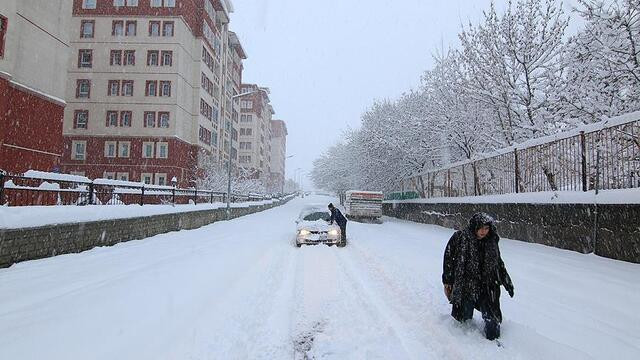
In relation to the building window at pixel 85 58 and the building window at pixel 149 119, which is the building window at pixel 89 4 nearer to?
the building window at pixel 85 58

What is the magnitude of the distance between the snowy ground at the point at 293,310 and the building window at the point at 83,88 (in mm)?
36559

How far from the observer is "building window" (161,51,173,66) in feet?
133

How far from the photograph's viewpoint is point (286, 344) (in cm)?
473

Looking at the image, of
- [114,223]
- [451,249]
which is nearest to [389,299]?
[451,249]

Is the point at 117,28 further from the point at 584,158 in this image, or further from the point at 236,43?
the point at 584,158

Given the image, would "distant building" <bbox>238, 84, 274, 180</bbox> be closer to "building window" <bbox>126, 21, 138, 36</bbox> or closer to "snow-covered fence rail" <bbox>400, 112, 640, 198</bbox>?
"building window" <bbox>126, 21, 138, 36</bbox>

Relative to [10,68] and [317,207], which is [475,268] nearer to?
[317,207]

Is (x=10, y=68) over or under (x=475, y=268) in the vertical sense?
over

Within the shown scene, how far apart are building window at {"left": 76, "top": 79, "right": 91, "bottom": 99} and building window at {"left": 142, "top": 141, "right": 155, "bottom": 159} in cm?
752

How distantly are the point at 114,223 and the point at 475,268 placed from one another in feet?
33.7

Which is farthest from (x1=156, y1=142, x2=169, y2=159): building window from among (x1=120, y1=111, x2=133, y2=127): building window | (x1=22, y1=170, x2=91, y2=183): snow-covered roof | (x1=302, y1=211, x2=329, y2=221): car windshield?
(x1=22, y1=170, x2=91, y2=183): snow-covered roof

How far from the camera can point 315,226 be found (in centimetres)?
1414

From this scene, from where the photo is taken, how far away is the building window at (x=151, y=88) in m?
40.5

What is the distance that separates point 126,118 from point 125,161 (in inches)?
170
